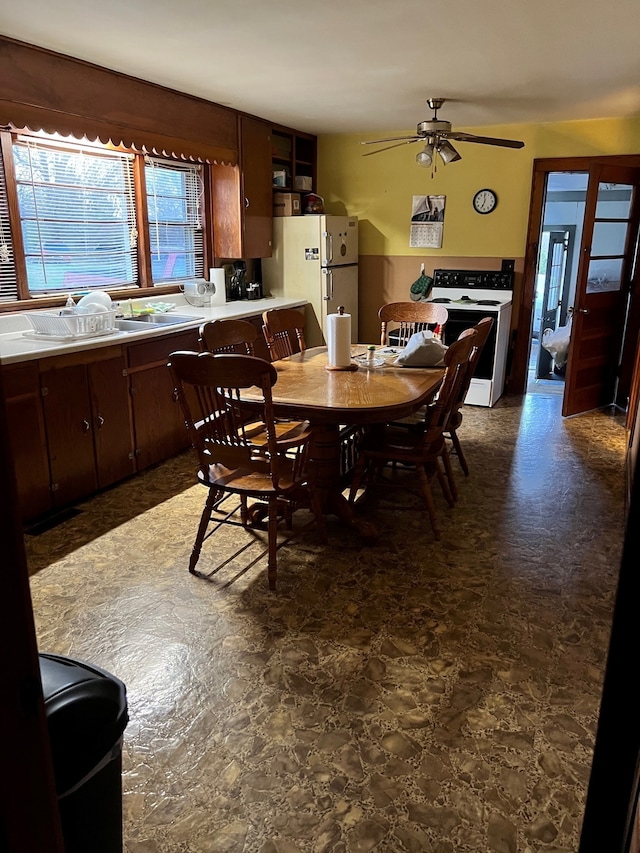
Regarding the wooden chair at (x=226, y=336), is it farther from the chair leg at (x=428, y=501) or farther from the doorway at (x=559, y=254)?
the doorway at (x=559, y=254)

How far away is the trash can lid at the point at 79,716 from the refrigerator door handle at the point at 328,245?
4928mm

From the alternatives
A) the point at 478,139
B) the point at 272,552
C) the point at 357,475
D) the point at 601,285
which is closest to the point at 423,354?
the point at 357,475

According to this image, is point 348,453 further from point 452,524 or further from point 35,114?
point 35,114

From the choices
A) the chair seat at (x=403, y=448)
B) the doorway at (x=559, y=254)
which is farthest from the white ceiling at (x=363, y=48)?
the doorway at (x=559, y=254)

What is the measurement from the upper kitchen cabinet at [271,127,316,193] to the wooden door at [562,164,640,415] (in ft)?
8.57

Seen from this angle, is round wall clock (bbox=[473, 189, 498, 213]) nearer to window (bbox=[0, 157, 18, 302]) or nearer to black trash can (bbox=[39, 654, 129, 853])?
window (bbox=[0, 157, 18, 302])

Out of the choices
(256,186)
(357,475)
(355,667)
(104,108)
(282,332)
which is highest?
(104,108)

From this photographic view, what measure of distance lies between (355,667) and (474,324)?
3682 millimetres

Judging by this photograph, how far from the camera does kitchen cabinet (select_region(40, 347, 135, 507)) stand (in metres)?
3.22

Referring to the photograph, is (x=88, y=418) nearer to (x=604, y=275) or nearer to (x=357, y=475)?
(x=357, y=475)

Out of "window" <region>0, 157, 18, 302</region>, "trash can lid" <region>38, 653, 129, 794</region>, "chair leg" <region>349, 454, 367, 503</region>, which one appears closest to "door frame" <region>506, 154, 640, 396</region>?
"chair leg" <region>349, 454, 367, 503</region>

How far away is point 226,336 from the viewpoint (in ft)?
10.8

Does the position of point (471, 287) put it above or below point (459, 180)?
below

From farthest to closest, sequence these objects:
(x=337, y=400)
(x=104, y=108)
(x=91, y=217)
A: (x=91, y=217), (x=104, y=108), (x=337, y=400)
